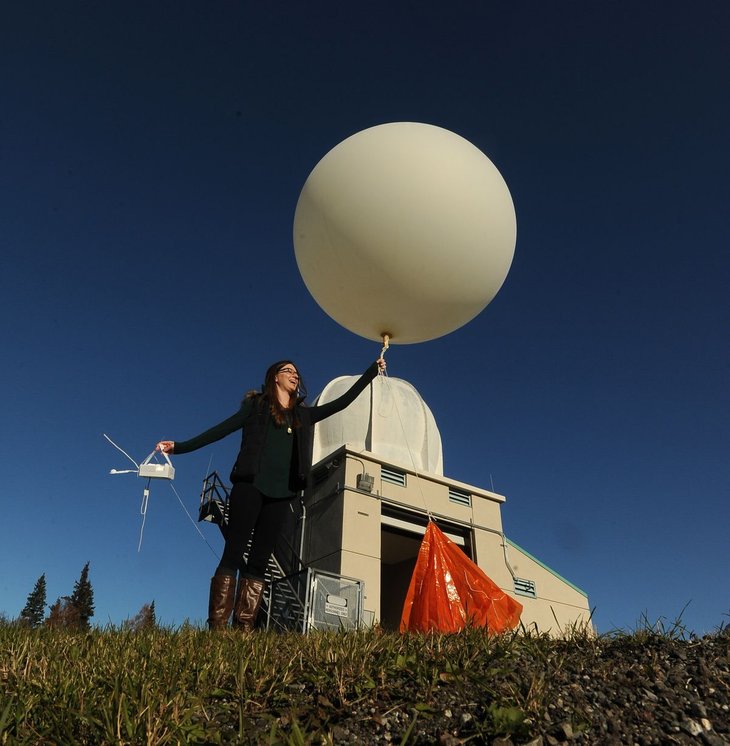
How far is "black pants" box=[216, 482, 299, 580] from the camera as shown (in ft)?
14.4

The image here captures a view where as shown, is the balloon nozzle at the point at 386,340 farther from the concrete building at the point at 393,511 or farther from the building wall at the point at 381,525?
the building wall at the point at 381,525

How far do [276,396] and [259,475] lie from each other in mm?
721

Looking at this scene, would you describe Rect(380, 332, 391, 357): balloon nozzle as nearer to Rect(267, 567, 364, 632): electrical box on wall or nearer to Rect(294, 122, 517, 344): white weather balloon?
Rect(294, 122, 517, 344): white weather balloon

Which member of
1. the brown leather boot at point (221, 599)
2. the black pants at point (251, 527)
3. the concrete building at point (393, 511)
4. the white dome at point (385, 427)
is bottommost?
the brown leather boot at point (221, 599)

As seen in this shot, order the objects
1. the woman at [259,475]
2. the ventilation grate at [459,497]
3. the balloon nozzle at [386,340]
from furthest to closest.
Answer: the ventilation grate at [459,497] → the balloon nozzle at [386,340] → the woman at [259,475]

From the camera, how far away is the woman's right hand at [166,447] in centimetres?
465

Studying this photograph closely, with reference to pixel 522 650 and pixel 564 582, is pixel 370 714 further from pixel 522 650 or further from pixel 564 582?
pixel 564 582

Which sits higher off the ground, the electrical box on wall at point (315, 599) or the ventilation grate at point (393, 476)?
the ventilation grate at point (393, 476)

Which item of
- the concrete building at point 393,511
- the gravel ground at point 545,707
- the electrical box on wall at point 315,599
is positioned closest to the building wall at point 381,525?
the concrete building at point 393,511

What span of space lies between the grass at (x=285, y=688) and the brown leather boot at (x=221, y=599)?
4.22ft

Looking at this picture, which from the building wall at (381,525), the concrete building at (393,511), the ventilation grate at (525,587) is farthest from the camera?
the ventilation grate at (525,587)

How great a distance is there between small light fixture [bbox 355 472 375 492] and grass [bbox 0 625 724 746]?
11.5 meters

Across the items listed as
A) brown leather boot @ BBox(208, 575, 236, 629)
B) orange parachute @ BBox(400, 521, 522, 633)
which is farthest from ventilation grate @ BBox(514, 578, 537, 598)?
brown leather boot @ BBox(208, 575, 236, 629)

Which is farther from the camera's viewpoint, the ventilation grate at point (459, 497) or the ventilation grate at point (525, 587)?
the ventilation grate at point (525, 587)
